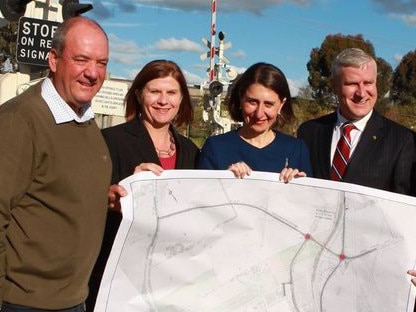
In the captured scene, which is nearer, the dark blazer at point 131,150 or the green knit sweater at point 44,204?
the green knit sweater at point 44,204

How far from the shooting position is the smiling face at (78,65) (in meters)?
2.95

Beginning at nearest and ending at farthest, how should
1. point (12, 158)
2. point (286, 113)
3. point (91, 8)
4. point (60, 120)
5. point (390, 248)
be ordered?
point (12, 158) < point (60, 120) < point (390, 248) < point (286, 113) < point (91, 8)

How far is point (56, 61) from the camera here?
2.99 metres

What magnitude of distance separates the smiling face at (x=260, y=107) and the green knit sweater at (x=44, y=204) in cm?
104

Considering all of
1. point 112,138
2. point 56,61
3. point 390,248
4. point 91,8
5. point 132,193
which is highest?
point 91,8

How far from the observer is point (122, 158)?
371 cm

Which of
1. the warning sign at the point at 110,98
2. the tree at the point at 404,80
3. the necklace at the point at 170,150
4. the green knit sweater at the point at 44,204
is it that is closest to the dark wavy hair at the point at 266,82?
Result: the necklace at the point at 170,150

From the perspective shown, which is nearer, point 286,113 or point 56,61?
point 56,61

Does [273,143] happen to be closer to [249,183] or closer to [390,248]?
[249,183]

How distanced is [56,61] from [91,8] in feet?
17.3

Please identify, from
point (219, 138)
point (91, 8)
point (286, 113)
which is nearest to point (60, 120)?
point (219, 138)

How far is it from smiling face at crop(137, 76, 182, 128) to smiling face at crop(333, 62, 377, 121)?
3.32ft

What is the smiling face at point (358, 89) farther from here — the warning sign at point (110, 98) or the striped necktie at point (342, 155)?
the warning sign at point (110, 98)

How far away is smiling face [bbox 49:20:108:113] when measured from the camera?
2.95m
